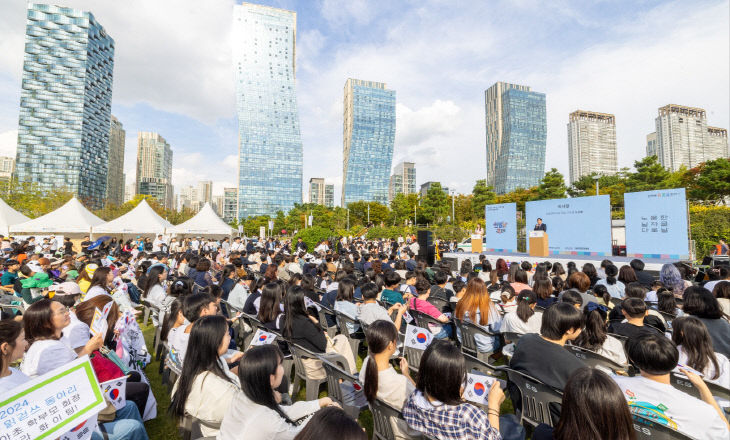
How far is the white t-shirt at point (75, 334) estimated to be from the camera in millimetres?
3338

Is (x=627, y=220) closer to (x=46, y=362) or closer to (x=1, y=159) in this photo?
(x=46, y=362)

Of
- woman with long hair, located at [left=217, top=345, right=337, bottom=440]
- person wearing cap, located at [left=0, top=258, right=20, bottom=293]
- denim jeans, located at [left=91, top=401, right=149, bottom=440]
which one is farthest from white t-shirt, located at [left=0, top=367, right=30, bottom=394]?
person wearing cap, located at [left=0, top=258, right=20, bottom=293]

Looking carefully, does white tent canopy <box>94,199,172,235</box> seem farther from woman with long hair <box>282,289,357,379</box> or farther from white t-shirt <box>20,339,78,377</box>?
woman with long hair <box>282,289,357,379</box>

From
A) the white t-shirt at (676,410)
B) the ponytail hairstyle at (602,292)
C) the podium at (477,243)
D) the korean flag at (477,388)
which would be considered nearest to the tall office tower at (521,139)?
the podium at (477,243)

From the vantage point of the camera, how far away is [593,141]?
8662 centimetres

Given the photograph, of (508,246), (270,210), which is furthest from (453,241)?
(270,210)

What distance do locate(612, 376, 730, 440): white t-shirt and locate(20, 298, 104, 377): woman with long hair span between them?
399cm

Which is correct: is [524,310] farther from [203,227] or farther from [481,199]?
[481,199]

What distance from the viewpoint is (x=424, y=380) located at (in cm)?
194

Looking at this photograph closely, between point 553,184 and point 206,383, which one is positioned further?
point 553,184

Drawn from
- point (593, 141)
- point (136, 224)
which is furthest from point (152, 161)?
point (593, 141)

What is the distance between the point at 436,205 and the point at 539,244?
2843 centimetres

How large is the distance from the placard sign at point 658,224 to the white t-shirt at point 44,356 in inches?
637

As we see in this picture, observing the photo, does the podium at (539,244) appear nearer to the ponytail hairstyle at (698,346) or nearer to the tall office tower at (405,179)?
the ponytail hairstyle at (698,346)
